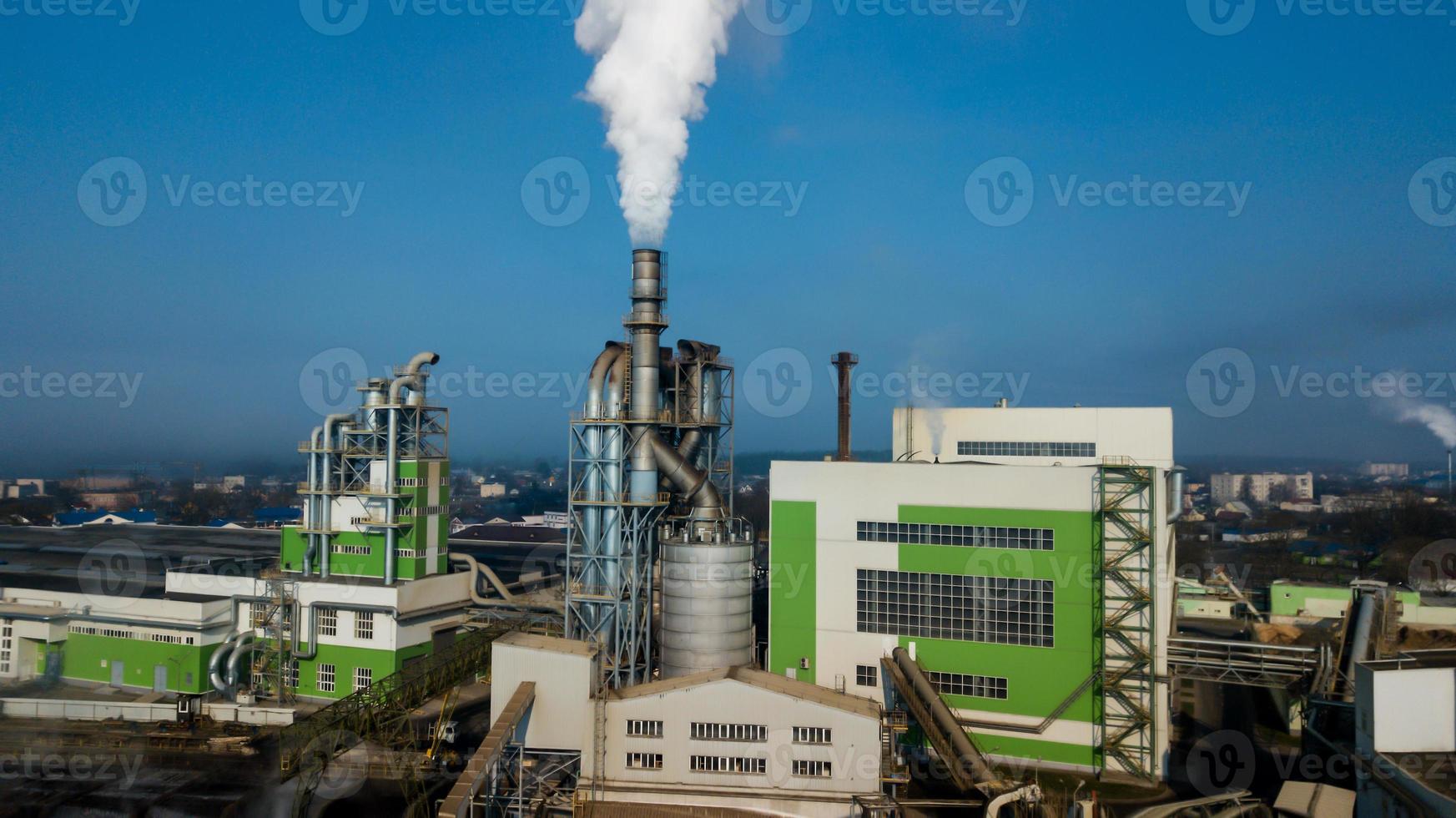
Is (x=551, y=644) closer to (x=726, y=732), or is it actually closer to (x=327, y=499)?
(x=726, y=732)

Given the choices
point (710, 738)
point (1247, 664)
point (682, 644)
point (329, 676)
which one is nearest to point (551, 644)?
point (710, 738)

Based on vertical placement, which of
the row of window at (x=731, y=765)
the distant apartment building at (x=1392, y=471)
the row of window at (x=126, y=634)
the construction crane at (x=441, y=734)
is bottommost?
the construction crane at (x=441, y=734)

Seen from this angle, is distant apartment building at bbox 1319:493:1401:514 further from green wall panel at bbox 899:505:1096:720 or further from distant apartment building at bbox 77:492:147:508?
distant apartment building at bbox 77:492:147:508

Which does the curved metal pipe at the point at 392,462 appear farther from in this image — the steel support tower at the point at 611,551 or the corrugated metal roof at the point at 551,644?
the corrugated metal roof at the point at 551,644

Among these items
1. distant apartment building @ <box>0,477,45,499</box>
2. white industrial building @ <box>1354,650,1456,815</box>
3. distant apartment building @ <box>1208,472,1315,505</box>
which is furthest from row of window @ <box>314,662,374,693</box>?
distant apartment building @ <box>1208,472,1315,505</box>

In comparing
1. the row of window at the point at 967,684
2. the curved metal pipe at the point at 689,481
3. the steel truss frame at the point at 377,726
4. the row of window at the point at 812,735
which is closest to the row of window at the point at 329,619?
the steel truss frame at the point at 377,726

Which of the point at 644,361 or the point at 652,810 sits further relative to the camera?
the point at 644,361
